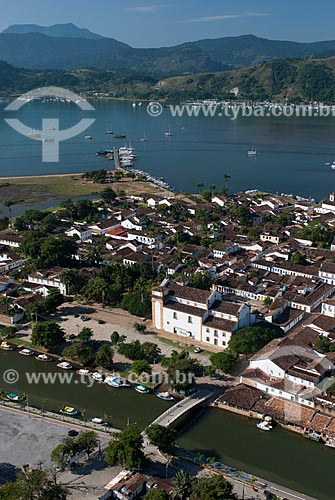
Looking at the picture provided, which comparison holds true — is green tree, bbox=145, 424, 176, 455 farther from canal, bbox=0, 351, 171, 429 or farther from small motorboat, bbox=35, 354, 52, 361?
small motorboat, bbox=35, 354, 52, 361

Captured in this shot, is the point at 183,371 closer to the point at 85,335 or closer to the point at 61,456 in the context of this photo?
the point at 85,335

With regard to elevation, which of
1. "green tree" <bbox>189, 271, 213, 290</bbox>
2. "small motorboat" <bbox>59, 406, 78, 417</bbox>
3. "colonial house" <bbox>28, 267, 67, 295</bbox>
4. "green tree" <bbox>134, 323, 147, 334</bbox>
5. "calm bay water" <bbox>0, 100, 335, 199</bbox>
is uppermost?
"calm bay water" <bbox>0, 100, 335, 199</bbox>

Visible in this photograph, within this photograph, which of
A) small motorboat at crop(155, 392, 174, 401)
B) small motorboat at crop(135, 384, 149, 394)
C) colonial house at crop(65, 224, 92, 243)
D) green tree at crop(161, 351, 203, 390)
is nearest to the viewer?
small motorboat at crop(155, 392, 174, 401)

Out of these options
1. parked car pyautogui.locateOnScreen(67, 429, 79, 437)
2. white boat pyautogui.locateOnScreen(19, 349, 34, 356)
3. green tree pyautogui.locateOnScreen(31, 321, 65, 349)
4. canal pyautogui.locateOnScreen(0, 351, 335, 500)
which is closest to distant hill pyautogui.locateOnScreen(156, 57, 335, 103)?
green tree pyautogui.locateOnScreen(31, 321, 65, 349)

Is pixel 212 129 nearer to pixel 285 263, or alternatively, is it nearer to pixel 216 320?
pixel 285 263

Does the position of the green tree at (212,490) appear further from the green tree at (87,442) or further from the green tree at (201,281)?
the green tree at (201,281)
